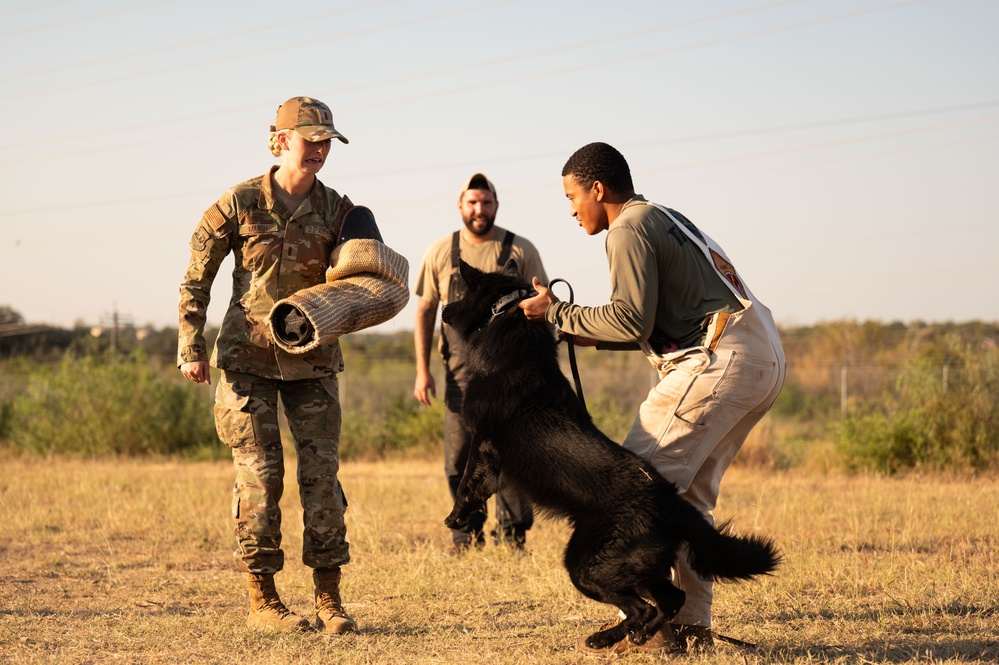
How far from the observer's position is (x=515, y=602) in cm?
517

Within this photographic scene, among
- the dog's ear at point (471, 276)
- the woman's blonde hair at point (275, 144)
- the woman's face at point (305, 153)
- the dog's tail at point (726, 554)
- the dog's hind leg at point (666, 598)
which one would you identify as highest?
the woman's blonde hair at point (275, 144)

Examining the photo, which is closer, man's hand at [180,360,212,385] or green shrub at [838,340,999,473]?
man's hand at [180,360,212,385]

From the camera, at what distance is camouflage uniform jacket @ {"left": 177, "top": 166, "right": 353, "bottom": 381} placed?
14.9 ft

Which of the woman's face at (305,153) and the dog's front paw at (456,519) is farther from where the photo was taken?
the woman's face at (305,153)

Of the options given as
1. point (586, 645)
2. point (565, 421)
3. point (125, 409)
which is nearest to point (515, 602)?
point (586, 645)

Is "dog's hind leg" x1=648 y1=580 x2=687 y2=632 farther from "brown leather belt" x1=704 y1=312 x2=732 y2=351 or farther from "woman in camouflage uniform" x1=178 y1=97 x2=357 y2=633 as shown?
"woman in camouflage uniform" x1=178 y1=97 x2=357 y2=633

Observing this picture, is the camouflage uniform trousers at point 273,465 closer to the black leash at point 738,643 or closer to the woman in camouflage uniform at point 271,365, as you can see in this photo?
the woman in camouflage uniform at point 271,365

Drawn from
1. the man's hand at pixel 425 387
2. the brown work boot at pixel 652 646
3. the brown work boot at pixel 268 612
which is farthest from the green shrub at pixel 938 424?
the brown work boot at pixel 268 612

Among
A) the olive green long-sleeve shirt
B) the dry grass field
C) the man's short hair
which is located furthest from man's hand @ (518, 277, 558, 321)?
the dry grass field

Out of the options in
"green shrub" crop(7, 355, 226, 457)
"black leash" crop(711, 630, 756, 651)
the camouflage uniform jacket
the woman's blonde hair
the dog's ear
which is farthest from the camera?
"green shrub" crop(7, 355, 226, 457)

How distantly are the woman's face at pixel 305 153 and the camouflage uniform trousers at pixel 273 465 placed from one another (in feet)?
3.33

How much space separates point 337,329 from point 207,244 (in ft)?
2.78

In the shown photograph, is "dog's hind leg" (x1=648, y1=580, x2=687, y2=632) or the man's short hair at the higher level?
the man's short hair

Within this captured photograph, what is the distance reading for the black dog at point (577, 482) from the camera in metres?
3.79
